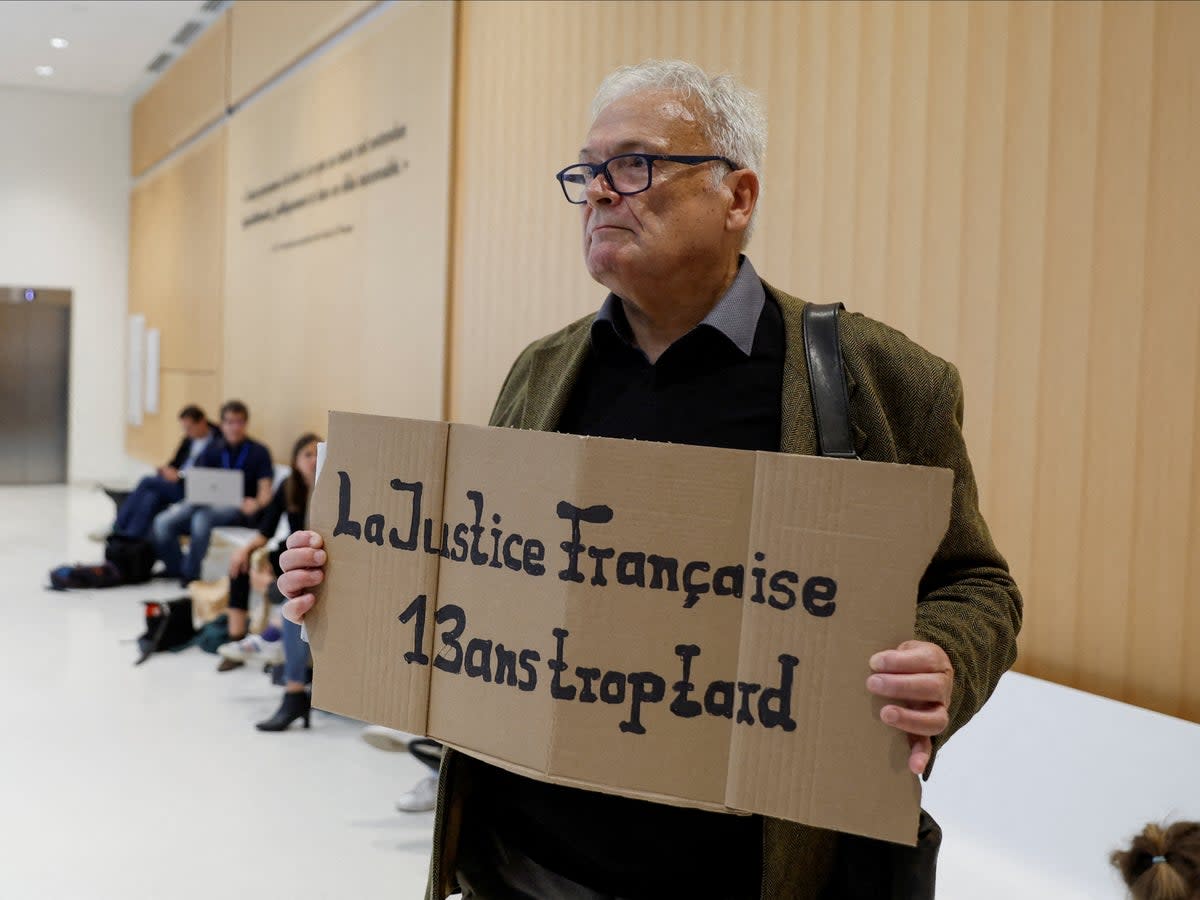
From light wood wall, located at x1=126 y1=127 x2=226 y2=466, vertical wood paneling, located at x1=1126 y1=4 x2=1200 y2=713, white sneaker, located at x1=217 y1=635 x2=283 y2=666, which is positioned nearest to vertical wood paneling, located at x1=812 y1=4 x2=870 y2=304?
vertical wood paneling, located at x1=1126 y1=4 x2=1200 y2=713

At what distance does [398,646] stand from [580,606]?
0.86 feet

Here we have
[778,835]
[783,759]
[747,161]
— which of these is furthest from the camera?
[747,161]

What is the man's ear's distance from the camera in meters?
1.53

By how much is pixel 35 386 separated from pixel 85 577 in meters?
8.68

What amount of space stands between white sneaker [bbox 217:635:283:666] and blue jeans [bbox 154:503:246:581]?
82.7 inches

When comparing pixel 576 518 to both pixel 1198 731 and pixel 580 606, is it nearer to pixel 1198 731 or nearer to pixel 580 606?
pixel 580 606

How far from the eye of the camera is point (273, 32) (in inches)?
384

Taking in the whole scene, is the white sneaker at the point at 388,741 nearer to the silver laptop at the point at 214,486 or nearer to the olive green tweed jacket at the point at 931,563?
the olive green tweed jacket at the point at 931,563

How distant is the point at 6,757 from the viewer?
448 centimetres

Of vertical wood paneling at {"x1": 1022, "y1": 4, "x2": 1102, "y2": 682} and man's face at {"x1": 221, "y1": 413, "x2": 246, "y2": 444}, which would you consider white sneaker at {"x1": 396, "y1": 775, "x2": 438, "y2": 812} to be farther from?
man's face at {"x1": 221, "y1": 413, "x2": 246, "y2": 444}

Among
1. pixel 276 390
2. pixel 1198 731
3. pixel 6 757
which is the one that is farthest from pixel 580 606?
pixel 276 390

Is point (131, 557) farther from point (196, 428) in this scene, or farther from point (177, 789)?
point (177, 789)

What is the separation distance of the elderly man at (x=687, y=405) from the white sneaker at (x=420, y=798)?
2.64 metres

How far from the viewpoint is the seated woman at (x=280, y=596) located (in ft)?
16.5
